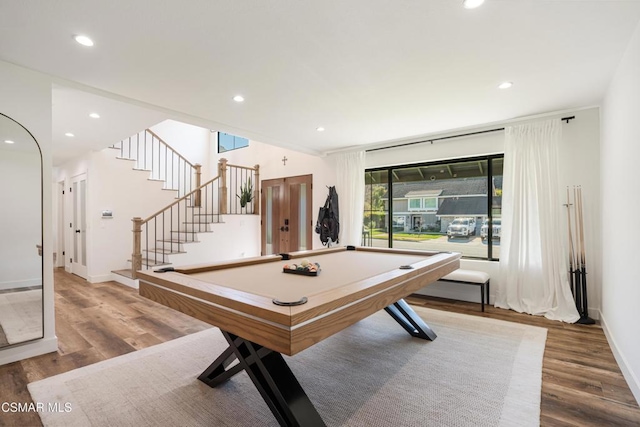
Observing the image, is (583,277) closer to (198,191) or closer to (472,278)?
(472,278)

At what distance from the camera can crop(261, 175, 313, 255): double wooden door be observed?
6.23 metres

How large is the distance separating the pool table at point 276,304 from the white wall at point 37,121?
59.1 inches

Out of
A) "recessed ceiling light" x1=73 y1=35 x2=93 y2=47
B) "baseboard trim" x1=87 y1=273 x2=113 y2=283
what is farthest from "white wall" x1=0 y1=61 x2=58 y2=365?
"baseboard trim" x1=87 y1=273 x2=113 y2=283

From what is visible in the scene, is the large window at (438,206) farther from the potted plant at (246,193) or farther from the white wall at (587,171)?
the potted plant at (246,193)

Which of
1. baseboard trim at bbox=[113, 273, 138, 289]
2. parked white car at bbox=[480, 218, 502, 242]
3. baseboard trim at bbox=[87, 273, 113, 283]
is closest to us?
parked white car at bbox=[480, 218, 502, 242]

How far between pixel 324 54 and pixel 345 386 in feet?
8.05

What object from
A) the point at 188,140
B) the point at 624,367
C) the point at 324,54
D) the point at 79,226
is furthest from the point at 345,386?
the point at 188,140

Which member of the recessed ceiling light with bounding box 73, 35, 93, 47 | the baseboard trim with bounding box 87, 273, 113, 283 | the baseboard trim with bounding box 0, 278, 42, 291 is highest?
the recessed ceiling light with bounding box 73, 35, 93, 47

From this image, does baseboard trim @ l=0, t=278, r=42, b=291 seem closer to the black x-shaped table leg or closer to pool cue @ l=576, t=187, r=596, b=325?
the black x-shaped table leg

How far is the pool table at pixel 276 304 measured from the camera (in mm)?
1248

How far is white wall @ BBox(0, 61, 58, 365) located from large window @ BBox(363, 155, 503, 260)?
4.24 m

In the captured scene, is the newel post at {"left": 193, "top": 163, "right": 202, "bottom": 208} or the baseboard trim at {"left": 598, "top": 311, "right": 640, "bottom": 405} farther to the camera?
the newel post at {"left": 193, "top": 163, "right": 202, "bottom": 208}

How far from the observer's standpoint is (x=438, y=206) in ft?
15.6

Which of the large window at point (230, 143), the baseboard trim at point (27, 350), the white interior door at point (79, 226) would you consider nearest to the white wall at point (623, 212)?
the baseboard trim at point (27, 350)
